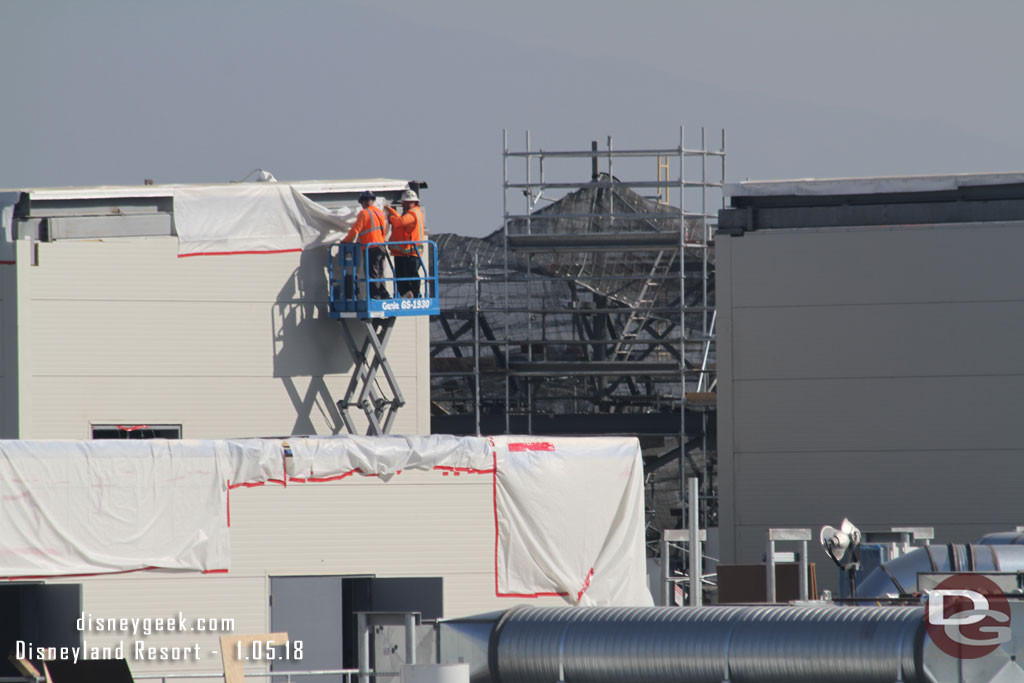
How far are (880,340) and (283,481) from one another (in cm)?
1593

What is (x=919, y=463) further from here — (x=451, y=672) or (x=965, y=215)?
(x=451, y=672)

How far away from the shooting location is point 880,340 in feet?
102

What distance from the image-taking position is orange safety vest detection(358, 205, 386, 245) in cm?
2439

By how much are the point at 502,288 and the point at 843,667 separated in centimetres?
2487

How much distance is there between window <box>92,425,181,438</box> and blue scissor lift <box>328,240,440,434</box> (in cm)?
276

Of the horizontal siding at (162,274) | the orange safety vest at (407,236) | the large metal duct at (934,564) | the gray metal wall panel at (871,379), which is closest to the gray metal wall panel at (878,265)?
the gray metal wall panel at (871,379)

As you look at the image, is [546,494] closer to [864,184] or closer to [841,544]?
[841,544]

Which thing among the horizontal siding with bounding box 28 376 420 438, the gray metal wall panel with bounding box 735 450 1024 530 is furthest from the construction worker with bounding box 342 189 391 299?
the gray metal wall panel with bounding box 735 450 1024 530

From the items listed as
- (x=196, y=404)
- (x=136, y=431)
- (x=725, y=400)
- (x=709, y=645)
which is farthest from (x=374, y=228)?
(x=709, y=645)

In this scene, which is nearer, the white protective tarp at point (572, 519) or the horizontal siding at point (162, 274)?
the white protective tarp at point (572, 519)

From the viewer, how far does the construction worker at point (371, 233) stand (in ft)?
80.0

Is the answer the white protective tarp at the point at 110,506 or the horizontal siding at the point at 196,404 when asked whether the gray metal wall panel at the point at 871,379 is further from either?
the white protective tarp at the point at 110,506

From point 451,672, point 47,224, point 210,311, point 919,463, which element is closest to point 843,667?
point 451,672

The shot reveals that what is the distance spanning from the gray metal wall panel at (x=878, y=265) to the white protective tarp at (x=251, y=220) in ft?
33.7
